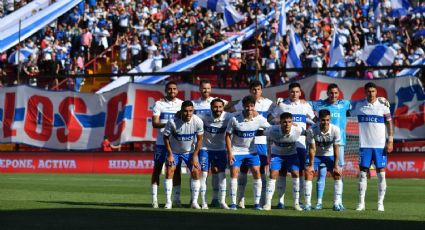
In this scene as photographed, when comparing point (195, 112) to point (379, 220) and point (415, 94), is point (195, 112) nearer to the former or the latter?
point (379, 220)

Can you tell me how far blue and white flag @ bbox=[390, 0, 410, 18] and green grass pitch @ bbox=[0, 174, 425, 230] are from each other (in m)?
14.1

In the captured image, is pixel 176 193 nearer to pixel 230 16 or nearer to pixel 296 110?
pixel 296 110

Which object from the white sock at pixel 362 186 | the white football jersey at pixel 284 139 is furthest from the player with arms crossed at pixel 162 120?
the white sock at pixel 362 186

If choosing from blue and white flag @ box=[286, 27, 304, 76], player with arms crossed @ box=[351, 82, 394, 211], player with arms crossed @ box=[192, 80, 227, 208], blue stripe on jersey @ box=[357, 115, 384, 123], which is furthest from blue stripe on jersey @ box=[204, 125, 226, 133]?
blue and white flag @ box=[286, 27, 304, 76]

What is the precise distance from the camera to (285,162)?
21141 millimetres

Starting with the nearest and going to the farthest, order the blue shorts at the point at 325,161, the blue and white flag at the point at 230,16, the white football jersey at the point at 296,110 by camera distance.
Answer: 1. the blue shorts at the point at 325,161
2. the white football jersey at the point at 296,110
3. the blue and white flag at the point at 230,16

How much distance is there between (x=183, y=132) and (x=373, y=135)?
3562 mm

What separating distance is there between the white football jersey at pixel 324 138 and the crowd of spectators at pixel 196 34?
20172 millimetres

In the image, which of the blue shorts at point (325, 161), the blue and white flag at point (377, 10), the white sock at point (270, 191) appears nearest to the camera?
the white sock at point (270, 191)

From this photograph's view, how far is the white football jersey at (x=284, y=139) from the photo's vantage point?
20.9m

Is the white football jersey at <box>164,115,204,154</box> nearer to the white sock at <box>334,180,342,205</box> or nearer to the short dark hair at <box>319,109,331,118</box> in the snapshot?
the short dark hair at <box>319,109,331,118</box>

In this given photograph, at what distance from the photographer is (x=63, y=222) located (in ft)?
55.2

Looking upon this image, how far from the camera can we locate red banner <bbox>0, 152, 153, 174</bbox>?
37469mm

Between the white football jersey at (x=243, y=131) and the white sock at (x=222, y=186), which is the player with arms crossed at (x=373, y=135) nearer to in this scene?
the white football jersey at (x=243, y=131)
